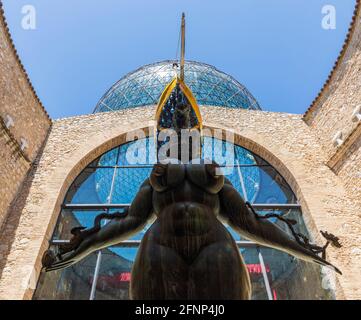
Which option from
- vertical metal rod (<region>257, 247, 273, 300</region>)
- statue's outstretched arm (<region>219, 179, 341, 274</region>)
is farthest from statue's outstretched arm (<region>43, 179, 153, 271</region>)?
vertical metal rod (<region>257, 247, 273, 300</region>)

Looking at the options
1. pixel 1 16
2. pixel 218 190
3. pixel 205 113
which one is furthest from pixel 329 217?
pixel 1 16

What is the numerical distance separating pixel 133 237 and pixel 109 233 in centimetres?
431

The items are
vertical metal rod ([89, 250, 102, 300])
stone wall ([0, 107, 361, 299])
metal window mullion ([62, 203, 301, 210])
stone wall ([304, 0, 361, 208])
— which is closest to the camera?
stone wall ([0, 107, 361, 299])

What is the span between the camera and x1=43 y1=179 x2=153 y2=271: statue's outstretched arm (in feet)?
7.36

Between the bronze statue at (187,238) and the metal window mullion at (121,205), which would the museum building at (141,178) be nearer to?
the metal window mullion at (121,205)

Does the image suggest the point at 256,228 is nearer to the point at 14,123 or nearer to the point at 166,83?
the point at 14,123

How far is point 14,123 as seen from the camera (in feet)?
30.1

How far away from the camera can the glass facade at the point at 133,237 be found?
24.7ft

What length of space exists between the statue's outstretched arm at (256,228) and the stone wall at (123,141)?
536 cm

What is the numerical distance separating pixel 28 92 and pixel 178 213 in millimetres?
9484

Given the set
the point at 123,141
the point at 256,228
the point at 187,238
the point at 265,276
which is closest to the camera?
the point at 187,238

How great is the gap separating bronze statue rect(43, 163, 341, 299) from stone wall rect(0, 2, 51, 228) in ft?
22.8

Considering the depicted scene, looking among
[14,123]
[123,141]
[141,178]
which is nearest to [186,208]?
[14,123]

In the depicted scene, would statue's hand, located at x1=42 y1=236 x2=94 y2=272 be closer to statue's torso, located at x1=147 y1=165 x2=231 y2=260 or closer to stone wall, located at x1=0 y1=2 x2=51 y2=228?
statue's torso, located at x1=147 y1=165 x2=231 y2=260
